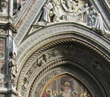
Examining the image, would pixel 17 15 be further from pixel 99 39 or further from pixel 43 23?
pixel 99 39

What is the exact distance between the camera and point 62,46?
1236 cm

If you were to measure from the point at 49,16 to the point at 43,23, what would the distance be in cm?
35

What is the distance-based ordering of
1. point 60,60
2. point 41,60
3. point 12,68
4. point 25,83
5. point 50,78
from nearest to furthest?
point 12,68 < point 25,83 < point 41,60 < point 50,78 < point 60,60

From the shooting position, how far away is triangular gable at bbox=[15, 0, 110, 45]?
467 inches

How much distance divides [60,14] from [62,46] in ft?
3.28

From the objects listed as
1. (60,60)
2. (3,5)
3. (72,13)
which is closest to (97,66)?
(60,60)

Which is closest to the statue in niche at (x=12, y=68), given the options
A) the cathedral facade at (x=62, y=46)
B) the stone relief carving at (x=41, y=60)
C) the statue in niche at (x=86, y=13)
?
the cathedral facade at (x=62, y=46)

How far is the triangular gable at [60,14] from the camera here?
39.0ft

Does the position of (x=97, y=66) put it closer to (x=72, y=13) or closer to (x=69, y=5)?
(x=72, y=13)

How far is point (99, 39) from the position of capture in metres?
12.2

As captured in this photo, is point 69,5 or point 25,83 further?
point 69,5

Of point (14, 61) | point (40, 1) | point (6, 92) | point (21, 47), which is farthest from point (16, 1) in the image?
point (6, 92)

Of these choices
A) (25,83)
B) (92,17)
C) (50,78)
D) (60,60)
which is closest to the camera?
(25,83)

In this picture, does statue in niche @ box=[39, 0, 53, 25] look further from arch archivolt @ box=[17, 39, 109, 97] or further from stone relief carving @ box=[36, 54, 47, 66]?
stone relief carving @ box=[36, 54, 47, 66]
